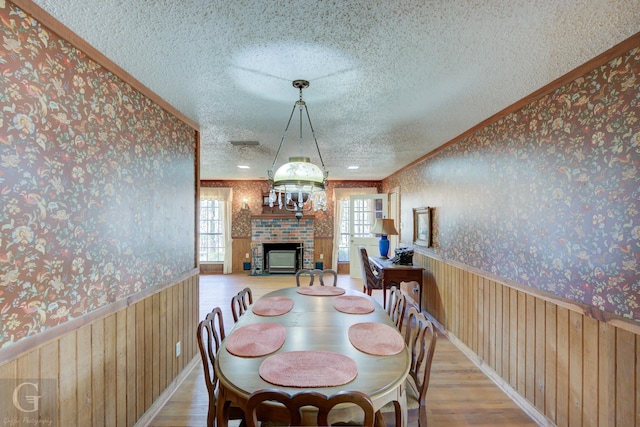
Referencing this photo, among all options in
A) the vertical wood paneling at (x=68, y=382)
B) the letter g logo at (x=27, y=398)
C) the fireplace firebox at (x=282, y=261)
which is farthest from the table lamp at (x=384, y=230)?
the letter g logo at (x=27, y=398)

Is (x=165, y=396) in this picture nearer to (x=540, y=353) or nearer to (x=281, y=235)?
(x=540, y=353)

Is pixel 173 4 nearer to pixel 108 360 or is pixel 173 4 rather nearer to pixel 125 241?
pixel 125 241

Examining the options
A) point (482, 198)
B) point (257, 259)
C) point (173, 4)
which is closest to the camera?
point (173, 4)

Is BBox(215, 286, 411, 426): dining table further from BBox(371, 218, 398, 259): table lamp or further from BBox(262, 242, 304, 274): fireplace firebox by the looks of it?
BBox(262, 242, 304, 274): fireplace firebox

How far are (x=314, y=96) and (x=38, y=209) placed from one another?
5.75 feet

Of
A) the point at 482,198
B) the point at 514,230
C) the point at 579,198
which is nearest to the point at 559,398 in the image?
the point at 514,230

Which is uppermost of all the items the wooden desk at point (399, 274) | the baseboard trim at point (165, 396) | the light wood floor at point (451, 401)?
the wooden desk at point (399, 274)

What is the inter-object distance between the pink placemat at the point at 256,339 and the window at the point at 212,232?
5699mm

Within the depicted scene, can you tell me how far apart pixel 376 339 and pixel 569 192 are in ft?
5.09

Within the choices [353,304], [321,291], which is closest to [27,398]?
[353,304]

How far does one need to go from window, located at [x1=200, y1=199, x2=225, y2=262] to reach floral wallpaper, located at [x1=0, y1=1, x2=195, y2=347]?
5.18m

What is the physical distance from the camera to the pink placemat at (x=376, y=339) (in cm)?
158

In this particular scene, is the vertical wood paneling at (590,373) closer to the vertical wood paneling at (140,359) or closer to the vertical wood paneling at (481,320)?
the vertical wood paneling at (481,320)

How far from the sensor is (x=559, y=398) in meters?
1.92
